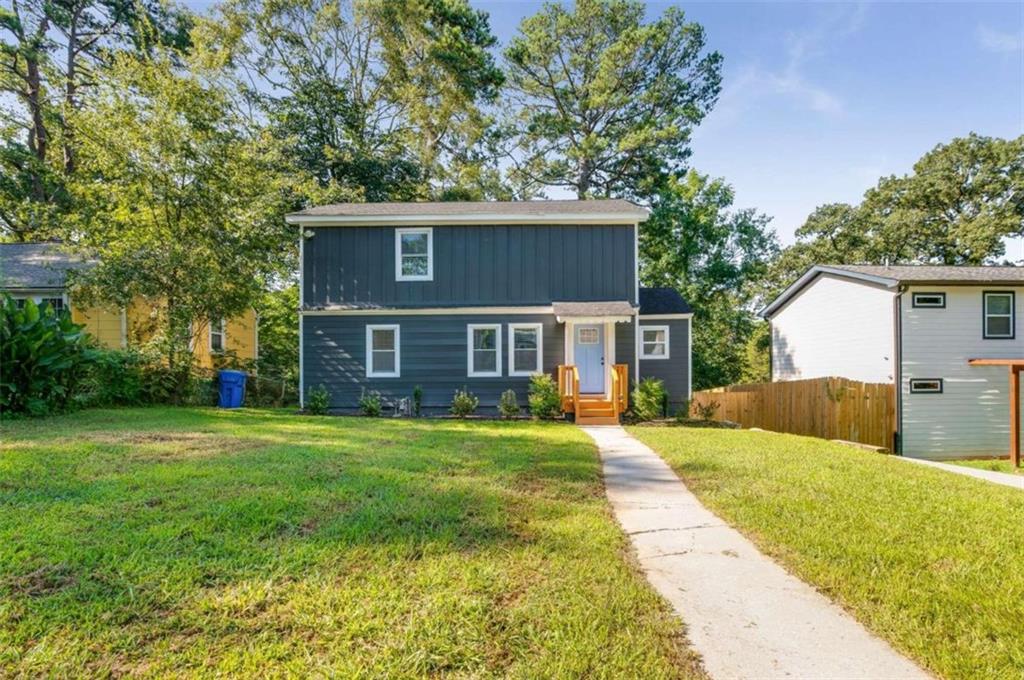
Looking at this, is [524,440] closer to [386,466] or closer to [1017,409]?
[386,466]

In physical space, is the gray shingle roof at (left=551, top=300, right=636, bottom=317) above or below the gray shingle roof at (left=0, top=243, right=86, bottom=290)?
below

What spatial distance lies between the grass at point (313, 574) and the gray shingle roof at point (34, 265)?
11.0 meters

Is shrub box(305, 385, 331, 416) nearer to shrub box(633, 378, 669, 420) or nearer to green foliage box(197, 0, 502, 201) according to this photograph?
shrub box(633, 378, 669, 420)

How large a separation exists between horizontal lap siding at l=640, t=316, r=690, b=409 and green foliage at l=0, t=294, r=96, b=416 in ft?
40.6

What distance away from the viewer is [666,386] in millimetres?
13117

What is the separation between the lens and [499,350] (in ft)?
39.8

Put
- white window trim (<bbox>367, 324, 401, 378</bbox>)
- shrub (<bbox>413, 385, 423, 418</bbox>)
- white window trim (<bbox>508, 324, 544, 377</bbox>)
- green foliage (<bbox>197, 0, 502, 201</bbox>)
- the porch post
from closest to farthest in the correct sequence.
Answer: the porch post
shrub (<bbox>413, 385, 423, 418</bbox>)
white window trim (<bbox>508, 324, 544, 377</bbox>)
white window trim (<bbox>367, 324, 401, 378</bbox>)
green foliage (<bbox>197, 0, 502, 201</bbox>)

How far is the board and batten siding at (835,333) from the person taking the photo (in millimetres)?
12320

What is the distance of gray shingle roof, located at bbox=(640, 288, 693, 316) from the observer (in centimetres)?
1341

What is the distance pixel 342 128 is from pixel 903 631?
22379 millimetres

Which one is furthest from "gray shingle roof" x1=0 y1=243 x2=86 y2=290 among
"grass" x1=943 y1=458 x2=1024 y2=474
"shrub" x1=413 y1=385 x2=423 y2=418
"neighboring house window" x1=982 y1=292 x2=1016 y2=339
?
"neighboring house window" x1=982 y1=292 x2=1016 y2=339

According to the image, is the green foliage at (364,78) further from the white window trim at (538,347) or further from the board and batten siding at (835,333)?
the board and batten siding at (835,333)

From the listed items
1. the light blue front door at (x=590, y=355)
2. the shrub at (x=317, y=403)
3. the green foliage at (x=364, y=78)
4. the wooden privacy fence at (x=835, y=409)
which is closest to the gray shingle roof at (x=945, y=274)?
the wooden privacy fence at (x=835, y=409)

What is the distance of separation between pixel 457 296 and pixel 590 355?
3.68 m
